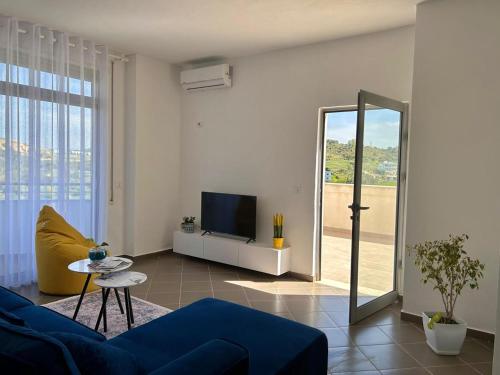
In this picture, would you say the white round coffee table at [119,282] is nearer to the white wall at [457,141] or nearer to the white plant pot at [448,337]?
the white plant pot at [448,337]

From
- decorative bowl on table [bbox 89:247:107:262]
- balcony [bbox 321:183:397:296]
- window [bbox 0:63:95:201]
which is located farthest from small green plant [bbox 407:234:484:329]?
window [bbox 0:63:95:201]

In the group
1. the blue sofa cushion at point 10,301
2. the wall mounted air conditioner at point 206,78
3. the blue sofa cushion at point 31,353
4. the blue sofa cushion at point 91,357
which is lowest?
the blue sofa cushion at point 10,301

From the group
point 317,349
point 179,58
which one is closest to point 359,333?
point 317,349

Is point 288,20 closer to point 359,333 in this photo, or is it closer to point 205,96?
point 205,96

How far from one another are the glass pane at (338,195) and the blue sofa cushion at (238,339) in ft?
7.40

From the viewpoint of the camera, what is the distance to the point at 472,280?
3010 mm

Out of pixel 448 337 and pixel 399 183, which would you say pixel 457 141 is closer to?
pixel 399 183

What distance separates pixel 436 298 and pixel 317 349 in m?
1.84

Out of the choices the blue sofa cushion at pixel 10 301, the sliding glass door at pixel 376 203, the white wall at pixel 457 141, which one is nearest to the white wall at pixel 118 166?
the blue sofa cushion at pixel 10 301

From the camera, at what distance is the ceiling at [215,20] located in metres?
3.37

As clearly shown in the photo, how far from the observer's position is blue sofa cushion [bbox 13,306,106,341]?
6.43 ft

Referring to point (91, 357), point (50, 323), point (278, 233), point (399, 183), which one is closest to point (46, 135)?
point (50, 323)

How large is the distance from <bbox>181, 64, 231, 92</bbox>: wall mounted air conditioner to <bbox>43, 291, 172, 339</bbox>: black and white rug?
9.71 ft

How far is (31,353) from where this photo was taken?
1036 mm
